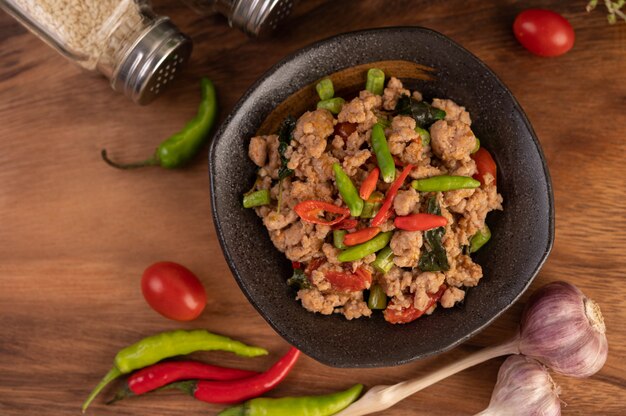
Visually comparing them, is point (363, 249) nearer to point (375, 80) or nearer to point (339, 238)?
point (339, 238)

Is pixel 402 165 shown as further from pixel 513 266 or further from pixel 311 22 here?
pixel 311 22

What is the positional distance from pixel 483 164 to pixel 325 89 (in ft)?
3.06

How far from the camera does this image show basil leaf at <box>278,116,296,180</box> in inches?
139

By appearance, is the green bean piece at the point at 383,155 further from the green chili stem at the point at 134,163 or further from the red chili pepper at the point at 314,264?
the green chili stem at the point at 134,163

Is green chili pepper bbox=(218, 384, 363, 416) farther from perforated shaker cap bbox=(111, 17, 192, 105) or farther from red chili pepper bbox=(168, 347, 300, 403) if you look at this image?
perforated shaker cap bbox=(111, 17, 192, 105)

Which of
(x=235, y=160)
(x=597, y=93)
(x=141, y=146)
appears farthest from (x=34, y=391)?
(x=597, y=93)

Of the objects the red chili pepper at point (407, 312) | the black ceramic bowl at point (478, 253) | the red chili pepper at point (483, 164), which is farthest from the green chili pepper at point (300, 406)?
the red chili pepper at point (483, 164)

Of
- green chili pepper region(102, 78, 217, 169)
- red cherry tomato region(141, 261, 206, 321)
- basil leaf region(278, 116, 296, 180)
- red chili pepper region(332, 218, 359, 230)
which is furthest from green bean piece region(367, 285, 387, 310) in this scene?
green chili pepper region(102, 78, 217, 169)

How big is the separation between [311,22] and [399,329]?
6.22 ft

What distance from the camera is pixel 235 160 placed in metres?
3.63

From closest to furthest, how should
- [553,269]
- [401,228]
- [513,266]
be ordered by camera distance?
[401,228] → [513,266] → [553,269]

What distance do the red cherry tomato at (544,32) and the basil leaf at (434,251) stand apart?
3.99 feet

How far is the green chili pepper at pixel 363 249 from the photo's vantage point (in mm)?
3363

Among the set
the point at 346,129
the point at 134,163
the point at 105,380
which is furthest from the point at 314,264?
the point at 105,380
